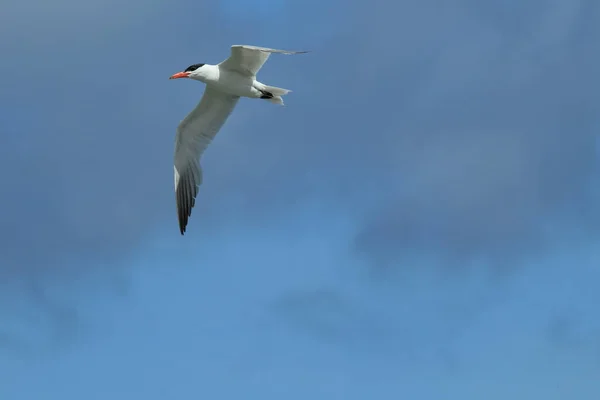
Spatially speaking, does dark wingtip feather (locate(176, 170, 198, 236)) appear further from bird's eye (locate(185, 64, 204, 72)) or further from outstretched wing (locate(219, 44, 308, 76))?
outstretched wing (locate(219, 44, 308, 76))

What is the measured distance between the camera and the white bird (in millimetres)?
21198

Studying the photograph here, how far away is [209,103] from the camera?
23.2m

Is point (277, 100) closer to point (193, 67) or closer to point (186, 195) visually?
point (193, 67)

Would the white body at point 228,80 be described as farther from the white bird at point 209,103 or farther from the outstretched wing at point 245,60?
the outstretched wing at point 245,60

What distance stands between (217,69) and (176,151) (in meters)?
3.30

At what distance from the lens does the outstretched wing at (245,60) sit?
67.1ft

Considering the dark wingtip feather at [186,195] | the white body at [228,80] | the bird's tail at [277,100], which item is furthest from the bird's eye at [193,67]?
the dark wingtip feather at [186,195]

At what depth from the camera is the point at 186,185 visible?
80.2 ft

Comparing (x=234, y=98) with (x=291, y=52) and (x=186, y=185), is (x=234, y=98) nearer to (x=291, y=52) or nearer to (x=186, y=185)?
(x=186, y=185)

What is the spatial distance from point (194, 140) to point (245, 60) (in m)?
3.69

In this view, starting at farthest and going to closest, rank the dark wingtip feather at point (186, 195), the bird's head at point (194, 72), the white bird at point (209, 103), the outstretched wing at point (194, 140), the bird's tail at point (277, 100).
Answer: the dark wingtip feather at point (186, 195)
the outstretched wing at point (194, 140)
the bird's tail at point (277, 100)
the bird's head at point (194, 72)
the white bird at point (209, 103)

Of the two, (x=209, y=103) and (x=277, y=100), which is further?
(x=209, y=103)

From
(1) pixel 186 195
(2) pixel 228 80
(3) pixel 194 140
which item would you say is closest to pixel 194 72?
(2) pixel 228 80

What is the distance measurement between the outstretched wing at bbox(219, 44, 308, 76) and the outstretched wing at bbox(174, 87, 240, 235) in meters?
1.63
